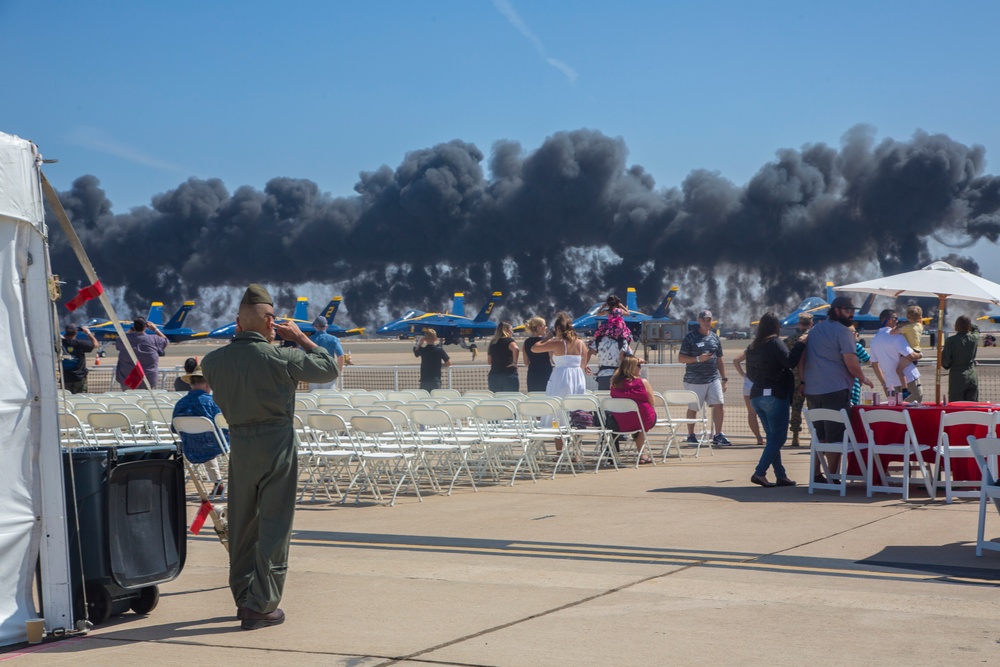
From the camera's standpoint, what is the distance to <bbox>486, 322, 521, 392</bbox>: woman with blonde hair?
499 inches

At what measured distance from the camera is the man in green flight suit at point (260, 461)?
4.66 metres

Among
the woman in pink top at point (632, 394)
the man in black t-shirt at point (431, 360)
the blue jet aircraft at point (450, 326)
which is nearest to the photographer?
the woman in pink top at point (632, 394)

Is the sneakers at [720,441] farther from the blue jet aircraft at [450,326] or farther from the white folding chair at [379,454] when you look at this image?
the blue jet aircraft at [450,326]

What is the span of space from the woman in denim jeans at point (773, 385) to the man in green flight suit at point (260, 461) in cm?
498

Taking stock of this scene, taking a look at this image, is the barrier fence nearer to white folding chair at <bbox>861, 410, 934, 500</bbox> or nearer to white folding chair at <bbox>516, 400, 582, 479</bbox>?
white folding chair at <bbox>516, 400, 582, 479</bbox>

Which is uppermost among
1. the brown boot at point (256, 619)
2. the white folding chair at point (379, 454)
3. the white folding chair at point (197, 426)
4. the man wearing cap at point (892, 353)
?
the man wearing cap at point (892, 353)

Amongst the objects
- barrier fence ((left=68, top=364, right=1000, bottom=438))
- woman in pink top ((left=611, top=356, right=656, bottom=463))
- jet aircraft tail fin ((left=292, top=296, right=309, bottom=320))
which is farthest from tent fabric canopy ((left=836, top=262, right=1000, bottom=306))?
jet aircraft tail fin ((left=292, top=296, right=309, bottom=320))

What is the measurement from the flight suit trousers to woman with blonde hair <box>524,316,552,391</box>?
781 centimetres

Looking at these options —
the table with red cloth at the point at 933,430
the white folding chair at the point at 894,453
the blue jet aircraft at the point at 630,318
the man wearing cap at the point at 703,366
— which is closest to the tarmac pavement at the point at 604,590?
the white folding chair at the point at 894,453

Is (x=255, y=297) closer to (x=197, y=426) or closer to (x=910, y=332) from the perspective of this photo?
(x=197, y=426)

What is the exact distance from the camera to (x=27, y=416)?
173 inches

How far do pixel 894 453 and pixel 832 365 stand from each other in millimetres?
902

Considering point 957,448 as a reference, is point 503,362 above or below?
above

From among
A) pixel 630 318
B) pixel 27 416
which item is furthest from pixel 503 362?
pixel 630 318
